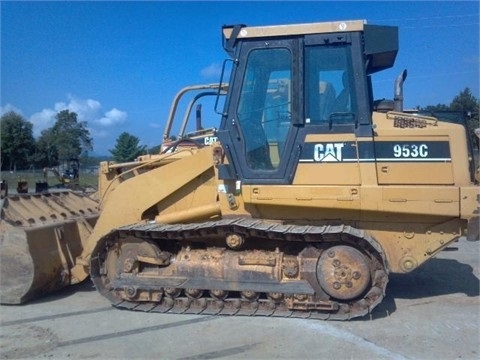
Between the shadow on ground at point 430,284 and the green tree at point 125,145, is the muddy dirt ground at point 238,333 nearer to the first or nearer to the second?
the shadow on ground at point 430,284

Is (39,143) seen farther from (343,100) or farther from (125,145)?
(343,100)

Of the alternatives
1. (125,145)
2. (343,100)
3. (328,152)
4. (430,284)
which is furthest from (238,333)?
(125,145)

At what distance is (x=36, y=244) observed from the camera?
6.46m

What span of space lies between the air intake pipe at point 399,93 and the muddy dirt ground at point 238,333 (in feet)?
7.63

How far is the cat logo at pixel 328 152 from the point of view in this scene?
19.3ft

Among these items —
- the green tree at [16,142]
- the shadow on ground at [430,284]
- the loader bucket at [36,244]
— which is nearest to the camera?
the loader bucket at [36,244]

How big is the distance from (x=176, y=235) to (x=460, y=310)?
10.9ft

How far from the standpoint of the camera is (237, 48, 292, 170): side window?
6098mm

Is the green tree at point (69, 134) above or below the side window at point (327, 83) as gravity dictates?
above

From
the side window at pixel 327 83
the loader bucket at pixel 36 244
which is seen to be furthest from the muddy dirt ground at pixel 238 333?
the side window at pixel 327 83

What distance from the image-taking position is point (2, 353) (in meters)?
4.89

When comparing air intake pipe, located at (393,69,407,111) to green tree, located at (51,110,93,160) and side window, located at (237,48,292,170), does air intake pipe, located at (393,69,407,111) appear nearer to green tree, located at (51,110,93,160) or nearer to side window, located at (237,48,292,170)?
side window, located at (237,48,292,170)

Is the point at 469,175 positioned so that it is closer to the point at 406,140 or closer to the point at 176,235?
the point at 406,140

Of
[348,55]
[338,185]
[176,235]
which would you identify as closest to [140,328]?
[176,235]
